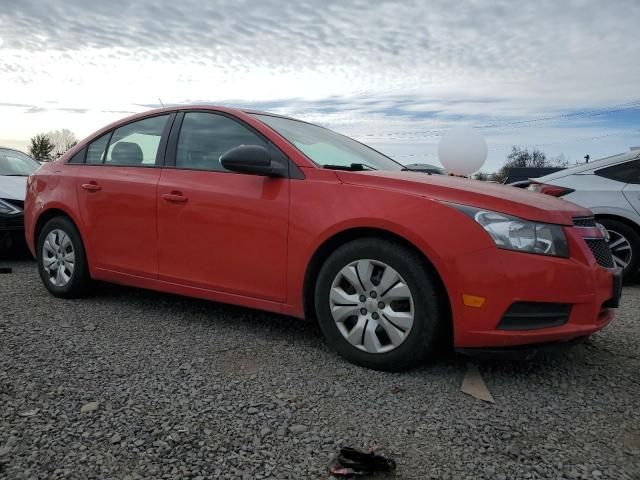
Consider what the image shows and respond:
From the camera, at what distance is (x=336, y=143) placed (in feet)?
13.5

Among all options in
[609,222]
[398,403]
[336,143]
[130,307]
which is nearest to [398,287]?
[398,403]

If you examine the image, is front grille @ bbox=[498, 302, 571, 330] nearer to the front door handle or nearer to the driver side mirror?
the driver side mirror

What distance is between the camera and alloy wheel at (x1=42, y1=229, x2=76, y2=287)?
176 inches

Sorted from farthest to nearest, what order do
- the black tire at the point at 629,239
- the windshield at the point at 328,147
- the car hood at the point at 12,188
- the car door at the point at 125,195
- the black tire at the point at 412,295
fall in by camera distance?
the car hood at the point at 12,188 < the black tire at the point at 629,239 < the car door at the point at 125,195 < the windshield at the point at 328,147 < the black tire at the point at 412,295

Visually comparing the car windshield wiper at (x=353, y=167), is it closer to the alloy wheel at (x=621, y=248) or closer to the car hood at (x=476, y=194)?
the car hood at (x=476, y=194)

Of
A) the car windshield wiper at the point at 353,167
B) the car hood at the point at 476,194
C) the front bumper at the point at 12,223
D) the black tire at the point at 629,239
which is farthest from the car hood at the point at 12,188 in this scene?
the black tire at the point at 629,239

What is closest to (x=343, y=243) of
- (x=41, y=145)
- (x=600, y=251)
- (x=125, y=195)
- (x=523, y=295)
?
(x=523, y=295)

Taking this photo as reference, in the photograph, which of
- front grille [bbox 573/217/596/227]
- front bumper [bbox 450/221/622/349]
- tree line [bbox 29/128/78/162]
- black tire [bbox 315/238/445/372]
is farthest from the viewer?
tree line [bbox 29/128/78/162]

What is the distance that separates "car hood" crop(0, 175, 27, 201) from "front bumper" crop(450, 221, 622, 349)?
5375mm

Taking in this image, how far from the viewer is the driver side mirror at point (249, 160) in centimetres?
325

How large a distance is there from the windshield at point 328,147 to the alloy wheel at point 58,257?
6.62 feet

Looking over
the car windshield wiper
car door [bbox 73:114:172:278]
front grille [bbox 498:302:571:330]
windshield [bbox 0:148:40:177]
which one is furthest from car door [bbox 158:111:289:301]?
windshield [bbox 0:148:40:177]

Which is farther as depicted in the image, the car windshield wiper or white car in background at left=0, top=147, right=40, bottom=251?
white car in background at left=0, top=147, right=40, bottom=251

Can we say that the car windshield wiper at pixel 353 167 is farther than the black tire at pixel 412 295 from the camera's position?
Yes
